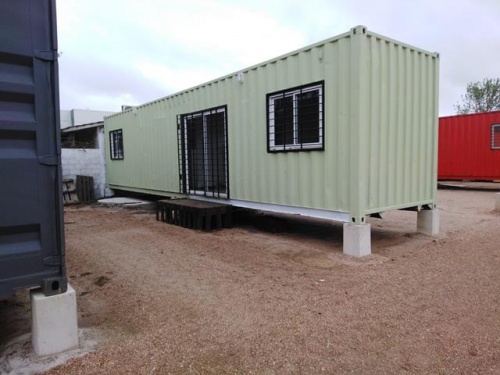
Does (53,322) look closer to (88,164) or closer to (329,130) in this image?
(329,130)

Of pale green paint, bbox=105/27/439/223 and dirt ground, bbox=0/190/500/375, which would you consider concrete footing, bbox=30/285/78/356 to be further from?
pale green paint, bbox=105/27/439/223

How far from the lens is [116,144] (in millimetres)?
13031

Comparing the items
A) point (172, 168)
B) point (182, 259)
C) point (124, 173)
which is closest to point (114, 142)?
point (124, 173)

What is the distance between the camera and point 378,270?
4492 mm

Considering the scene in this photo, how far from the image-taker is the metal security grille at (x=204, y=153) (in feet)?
25.6

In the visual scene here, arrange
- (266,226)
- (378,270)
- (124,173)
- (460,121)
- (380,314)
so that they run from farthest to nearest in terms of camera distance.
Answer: (460,121) < (124,173) < (266,226) < (378,270) < (380,314)

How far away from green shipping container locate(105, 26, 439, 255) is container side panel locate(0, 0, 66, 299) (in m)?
3.63

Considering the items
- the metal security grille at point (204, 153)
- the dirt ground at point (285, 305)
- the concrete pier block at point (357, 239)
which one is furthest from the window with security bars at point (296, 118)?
the dirt ground at point (285, 305)

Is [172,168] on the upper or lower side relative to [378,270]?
upper

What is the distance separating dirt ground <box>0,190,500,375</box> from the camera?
2529 millimetres

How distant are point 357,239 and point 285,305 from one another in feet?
6.38

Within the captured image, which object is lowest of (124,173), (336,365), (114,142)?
(336,365)

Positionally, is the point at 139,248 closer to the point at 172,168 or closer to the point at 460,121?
the point at 172,168

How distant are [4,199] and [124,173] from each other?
10406 mm
